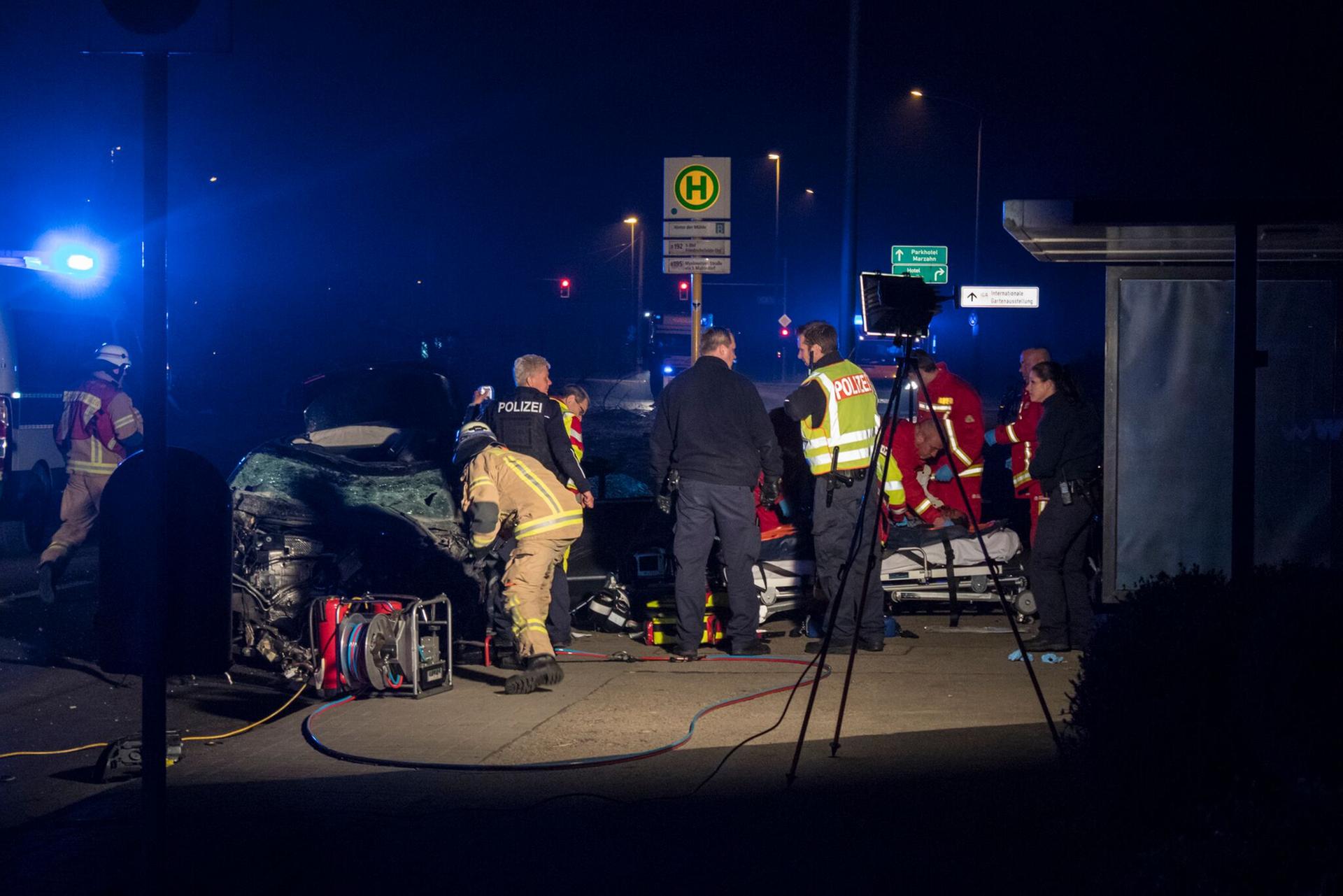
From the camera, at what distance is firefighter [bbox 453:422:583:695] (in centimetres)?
784

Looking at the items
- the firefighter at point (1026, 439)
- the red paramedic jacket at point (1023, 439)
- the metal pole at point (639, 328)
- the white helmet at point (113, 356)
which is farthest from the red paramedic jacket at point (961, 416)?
the metal pole at point (639, 328)

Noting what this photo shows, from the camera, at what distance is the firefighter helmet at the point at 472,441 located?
26.1ft

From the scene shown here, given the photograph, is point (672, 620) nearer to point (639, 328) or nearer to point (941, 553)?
point (941, 553)

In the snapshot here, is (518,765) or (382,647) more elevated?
(382,647)

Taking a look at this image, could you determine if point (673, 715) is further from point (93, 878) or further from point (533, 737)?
point (93, 878)

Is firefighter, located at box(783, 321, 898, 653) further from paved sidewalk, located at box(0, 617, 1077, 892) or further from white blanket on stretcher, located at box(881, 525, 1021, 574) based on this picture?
white blanket on stretcher, located at box(881, 525, 1021, 574)

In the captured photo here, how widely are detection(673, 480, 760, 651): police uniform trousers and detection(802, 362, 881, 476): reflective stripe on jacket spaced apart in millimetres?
573

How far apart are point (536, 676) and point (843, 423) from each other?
269cm

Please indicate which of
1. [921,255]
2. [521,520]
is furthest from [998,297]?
[521,520]

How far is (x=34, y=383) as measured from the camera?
1502 cm

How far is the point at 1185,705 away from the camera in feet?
13.4

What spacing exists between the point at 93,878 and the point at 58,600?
296 inches

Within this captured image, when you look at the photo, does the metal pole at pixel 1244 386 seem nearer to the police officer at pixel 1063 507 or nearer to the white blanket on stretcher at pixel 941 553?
the police officer at pixel 1063 507

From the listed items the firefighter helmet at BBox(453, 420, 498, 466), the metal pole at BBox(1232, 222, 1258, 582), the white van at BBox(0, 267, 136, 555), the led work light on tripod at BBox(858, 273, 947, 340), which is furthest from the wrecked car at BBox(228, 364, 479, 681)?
the white van at BBox(0, 267, 136, 555)
